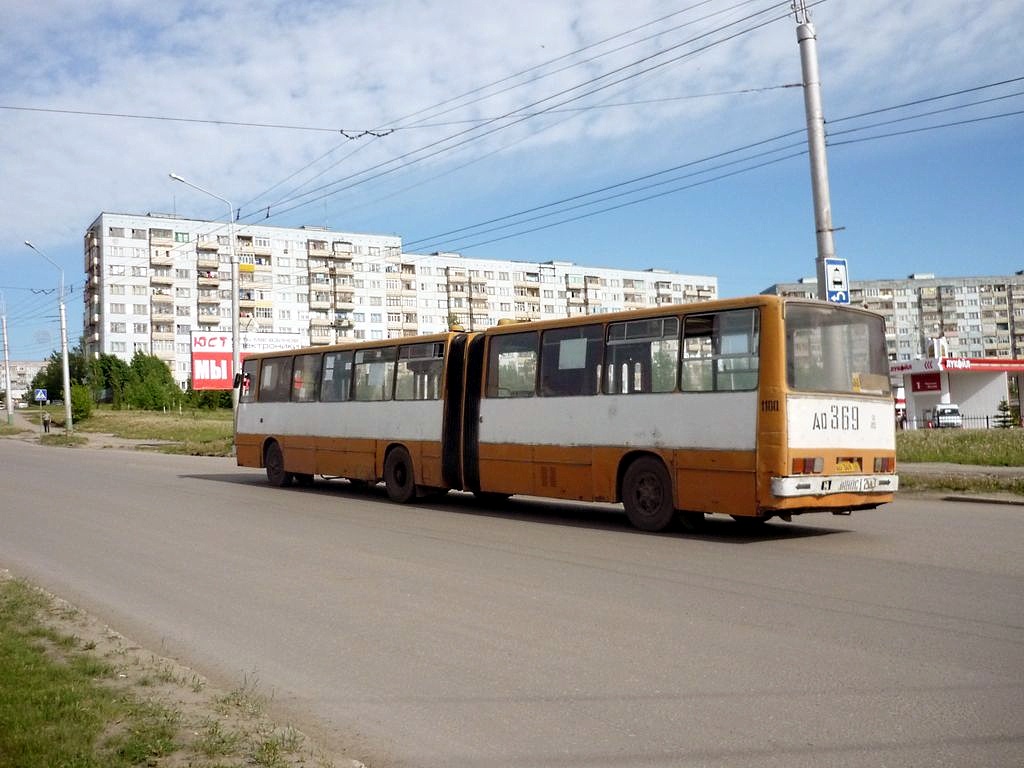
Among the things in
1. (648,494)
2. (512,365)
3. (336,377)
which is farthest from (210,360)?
(648,494)

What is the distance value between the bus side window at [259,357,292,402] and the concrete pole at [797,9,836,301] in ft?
37.1

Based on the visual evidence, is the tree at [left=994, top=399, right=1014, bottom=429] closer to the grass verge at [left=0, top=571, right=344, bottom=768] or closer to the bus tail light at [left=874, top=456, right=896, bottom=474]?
the bus tail light at [left=874, top=456, right=896, bottom=474]

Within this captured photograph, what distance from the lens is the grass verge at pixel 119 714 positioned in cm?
453

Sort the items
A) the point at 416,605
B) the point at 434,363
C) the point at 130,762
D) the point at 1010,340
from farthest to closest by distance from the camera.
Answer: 1. the point at 1010,340
2. the point at 434,363
3. the point at 416,605
4. the point at 130,762

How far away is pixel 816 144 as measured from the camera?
1698 centimetres

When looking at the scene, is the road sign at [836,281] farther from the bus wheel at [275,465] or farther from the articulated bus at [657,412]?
the bus wheel at [275,465]

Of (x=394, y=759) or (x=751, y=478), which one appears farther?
(x=751, y=478)

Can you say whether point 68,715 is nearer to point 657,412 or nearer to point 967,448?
point 657,412

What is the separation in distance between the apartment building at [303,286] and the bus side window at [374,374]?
7838 centimetres

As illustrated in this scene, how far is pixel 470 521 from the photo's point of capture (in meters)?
14.9

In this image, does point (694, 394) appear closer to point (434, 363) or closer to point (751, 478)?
point (751, 478)

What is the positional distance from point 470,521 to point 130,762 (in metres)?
10.4

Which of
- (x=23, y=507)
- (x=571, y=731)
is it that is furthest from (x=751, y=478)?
(x=23, y=507)

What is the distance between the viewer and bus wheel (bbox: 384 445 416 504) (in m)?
17.9
